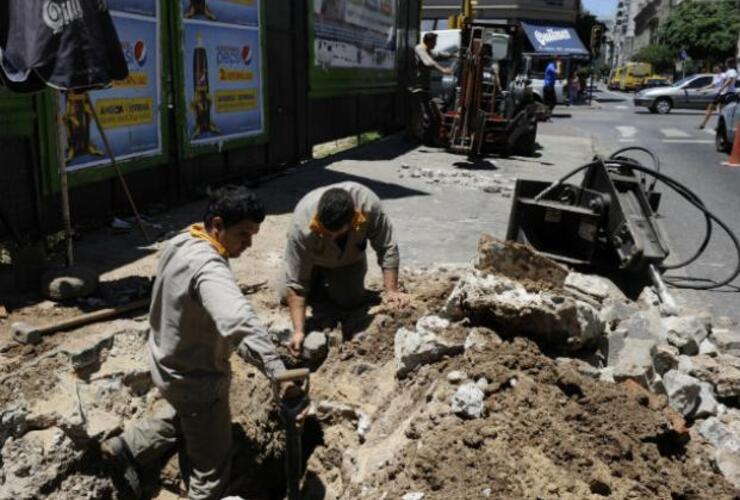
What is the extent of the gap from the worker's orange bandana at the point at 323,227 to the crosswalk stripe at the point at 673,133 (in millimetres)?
17405

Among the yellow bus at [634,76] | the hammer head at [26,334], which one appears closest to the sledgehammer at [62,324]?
the hammer head at [26,334]

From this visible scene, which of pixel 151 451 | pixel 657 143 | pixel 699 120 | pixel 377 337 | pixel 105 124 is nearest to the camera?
pixel 151 451

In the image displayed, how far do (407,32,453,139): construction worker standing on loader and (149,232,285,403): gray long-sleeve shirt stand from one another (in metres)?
12.3

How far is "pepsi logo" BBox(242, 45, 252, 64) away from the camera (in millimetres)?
9773

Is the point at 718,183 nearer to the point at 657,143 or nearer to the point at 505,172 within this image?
the point at 505,172

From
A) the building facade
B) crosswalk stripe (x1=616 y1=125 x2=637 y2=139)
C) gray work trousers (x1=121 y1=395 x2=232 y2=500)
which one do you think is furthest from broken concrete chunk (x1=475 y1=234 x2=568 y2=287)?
the building facade

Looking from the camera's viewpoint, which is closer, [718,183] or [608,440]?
[608,440]

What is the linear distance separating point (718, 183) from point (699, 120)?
15377 mm

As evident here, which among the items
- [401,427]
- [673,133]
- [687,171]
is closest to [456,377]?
[401,427]

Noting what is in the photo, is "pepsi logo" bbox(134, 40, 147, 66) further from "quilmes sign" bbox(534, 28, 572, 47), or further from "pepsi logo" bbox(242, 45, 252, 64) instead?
"quilmes sign" bbox(534, 28, 572, 47)

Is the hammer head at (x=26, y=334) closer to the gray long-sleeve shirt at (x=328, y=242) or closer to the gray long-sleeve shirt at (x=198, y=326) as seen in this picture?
the gray long-sleeve shirt at (x=198, y=326)

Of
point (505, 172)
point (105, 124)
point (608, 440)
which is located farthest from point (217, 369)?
point (505, 172)

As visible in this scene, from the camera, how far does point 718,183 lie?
39.3ft

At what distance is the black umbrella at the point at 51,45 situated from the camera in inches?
191
